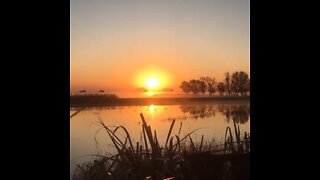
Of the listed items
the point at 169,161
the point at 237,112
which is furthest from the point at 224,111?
the point at 169,161

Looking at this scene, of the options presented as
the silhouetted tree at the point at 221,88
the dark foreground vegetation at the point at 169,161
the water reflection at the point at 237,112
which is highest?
the silhouetted tree at the point at 221,88

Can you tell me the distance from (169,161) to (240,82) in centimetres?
31

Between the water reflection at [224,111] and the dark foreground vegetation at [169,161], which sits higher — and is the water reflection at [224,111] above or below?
above

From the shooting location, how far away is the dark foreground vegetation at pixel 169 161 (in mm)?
897

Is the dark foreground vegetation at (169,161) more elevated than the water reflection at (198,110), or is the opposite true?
the water reflection at (198,110)

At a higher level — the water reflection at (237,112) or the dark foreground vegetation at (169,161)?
the water reflection at (237,112)

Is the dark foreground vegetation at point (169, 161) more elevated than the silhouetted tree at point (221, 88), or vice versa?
the silhouetted tree at point (221, 88)

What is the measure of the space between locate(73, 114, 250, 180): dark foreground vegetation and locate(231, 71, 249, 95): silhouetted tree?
0.14 meters

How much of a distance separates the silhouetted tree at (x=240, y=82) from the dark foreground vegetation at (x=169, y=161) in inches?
5.5

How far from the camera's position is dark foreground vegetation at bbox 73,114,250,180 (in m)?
0.90

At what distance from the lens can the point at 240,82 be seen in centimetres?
101

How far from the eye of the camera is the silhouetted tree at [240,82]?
100 centimetres
